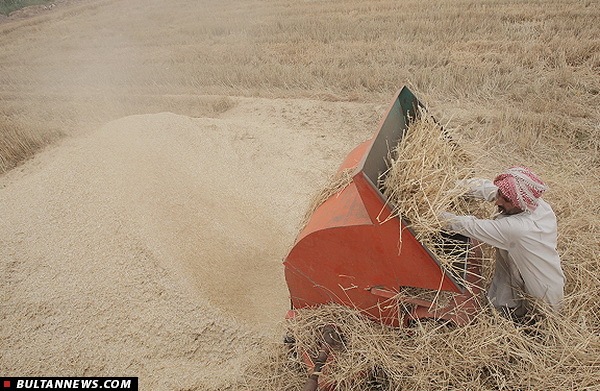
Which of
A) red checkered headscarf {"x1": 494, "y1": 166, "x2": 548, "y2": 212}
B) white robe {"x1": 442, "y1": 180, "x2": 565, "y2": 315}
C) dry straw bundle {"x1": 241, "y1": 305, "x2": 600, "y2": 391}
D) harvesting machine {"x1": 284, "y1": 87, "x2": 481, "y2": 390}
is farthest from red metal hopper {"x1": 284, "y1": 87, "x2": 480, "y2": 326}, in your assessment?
red checkered headscarf {"x1": 494, "y1": 166, "x2": 548, "y2": 212}

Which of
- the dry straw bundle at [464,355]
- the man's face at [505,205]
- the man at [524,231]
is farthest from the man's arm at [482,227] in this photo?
the dry straw bundle at [464,355]

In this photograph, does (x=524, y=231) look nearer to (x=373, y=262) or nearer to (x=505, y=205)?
(x=505, y=205)

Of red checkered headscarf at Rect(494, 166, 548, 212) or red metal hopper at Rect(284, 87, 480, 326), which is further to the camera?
red checkered headscarf at Rect(494, 166, 548, 212)

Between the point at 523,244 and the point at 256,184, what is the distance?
10.8 feet

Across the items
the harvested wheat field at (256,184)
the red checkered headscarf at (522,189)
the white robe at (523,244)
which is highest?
the red checkered headscarf at (522,189)

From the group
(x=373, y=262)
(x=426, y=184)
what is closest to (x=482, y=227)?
(x=426, y=184)

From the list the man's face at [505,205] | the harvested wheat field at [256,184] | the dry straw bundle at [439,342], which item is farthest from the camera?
the harvested wheat field at [256,184]

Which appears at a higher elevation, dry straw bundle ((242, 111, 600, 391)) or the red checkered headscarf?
the red checkered headscarf

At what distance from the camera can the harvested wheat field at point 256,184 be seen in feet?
8.88

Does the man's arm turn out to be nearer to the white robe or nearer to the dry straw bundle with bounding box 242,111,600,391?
the white robe

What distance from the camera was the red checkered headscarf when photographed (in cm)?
246

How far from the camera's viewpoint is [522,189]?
2.47 m

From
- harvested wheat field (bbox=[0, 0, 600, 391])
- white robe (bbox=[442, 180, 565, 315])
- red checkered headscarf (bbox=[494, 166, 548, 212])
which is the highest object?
red checkered headscarf (bbox=[494, 166, 548, 212])

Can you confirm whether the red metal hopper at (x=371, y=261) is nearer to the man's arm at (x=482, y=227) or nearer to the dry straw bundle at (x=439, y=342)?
the dry straw bundle at (x=439, y=342)
